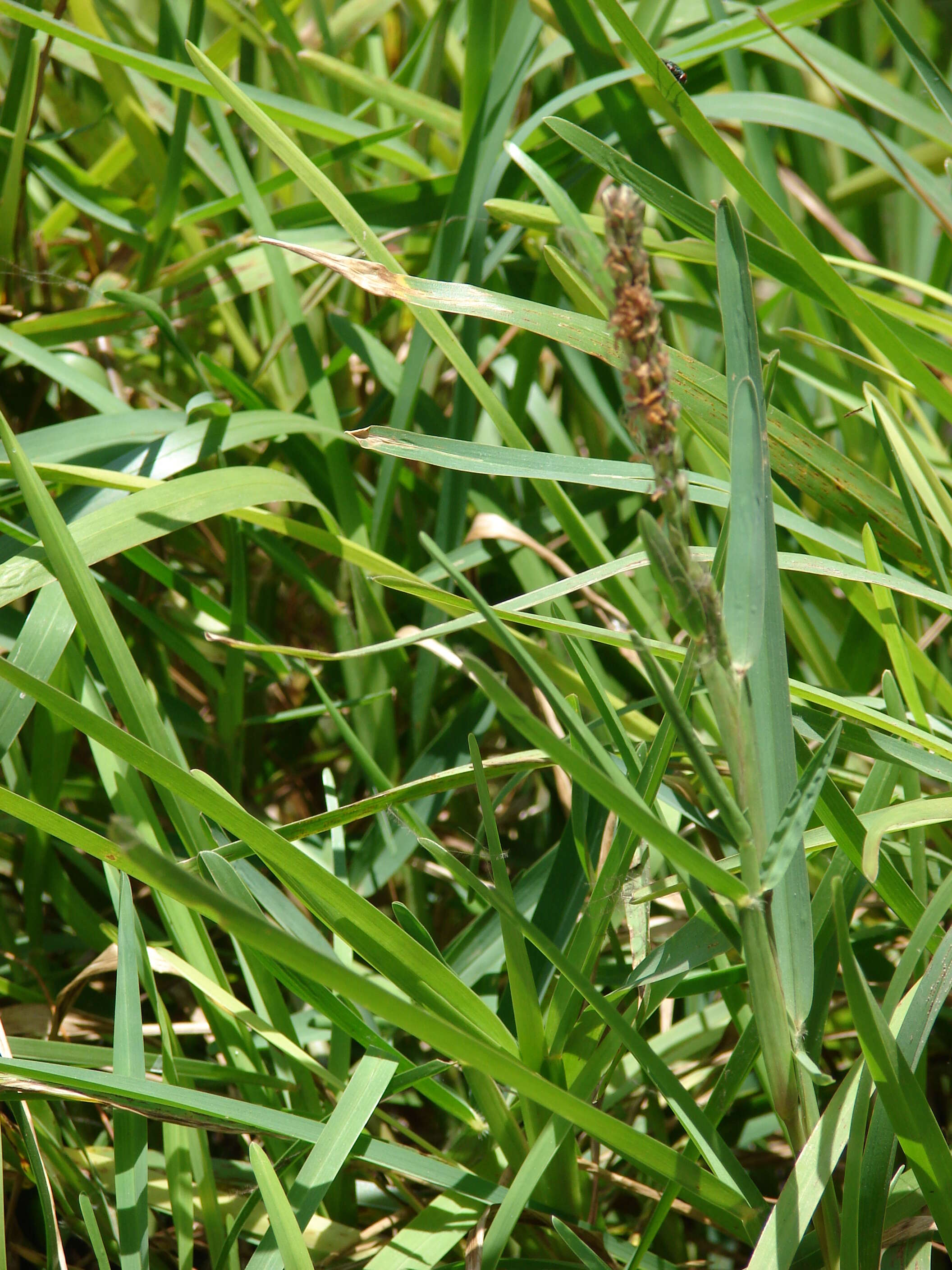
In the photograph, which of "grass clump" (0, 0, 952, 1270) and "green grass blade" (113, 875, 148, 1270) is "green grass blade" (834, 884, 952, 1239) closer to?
"grass clump" (0, 0, 952, 1270)

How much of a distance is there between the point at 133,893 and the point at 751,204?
20.4 inches

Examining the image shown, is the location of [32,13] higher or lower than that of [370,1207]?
higher

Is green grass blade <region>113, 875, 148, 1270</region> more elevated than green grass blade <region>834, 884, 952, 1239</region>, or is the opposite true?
green grass blade <region>834, 884, 952, 1239</region>

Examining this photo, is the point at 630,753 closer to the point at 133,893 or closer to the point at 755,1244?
the point at 755,1244

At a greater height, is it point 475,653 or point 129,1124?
point 475,653

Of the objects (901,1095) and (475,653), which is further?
Answer: (475,653)

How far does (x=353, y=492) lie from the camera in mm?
574

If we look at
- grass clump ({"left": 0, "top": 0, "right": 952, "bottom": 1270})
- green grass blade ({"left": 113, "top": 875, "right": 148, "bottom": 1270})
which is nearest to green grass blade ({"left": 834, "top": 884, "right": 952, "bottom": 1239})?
grass clump ({"left": 0, "top": 0, "right": 952, "bottom": 1270})

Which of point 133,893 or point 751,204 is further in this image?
point 133,893

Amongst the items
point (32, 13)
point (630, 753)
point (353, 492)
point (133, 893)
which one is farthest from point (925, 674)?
point (32, 13)

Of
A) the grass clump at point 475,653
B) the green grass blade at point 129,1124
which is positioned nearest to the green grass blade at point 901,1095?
the grass clump at point 475,653

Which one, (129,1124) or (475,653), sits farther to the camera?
(475,653)

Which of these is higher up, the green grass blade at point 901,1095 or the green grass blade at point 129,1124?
the green grass blade at point 901,1095

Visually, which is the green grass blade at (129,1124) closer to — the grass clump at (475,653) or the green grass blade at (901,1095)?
the grass clump at (475,653)
